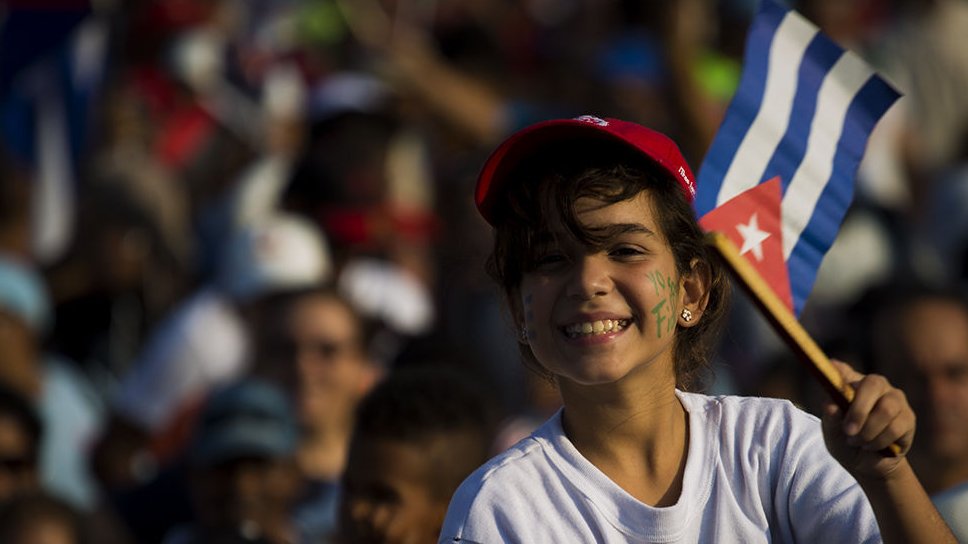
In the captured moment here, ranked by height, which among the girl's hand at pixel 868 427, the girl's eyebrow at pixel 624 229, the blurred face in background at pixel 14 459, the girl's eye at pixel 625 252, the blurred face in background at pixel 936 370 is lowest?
the blurred face in background at pixel 936 370

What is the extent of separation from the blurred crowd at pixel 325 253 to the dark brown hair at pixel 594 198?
0.88 metres

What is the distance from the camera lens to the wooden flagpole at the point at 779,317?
274 centimetres

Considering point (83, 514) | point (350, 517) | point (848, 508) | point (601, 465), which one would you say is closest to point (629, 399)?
point (601, 465)

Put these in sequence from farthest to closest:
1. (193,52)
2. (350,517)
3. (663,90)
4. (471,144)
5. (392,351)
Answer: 1. (193,52)
2. (471,144)
3. (663,90)
4. (392,351)
5. (350,517)

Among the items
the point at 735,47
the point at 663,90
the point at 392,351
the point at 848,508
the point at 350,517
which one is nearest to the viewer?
the point at 848,508

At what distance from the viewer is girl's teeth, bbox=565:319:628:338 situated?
3.08 metres

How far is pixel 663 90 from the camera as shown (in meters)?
7.79

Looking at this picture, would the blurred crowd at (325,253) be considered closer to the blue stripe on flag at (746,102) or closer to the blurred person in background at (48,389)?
the blurred person in background at (48,389)

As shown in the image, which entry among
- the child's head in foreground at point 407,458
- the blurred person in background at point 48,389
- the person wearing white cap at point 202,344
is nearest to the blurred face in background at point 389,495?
the child's head in foreground at point 407,458

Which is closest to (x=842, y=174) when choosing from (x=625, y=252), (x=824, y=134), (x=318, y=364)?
(x=824, y=134)

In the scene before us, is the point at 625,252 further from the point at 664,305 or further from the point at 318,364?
the point at 318,364

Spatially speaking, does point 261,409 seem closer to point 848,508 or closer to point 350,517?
point 350,517

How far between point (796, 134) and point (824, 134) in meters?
0.05

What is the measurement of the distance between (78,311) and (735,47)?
10.7 ft
